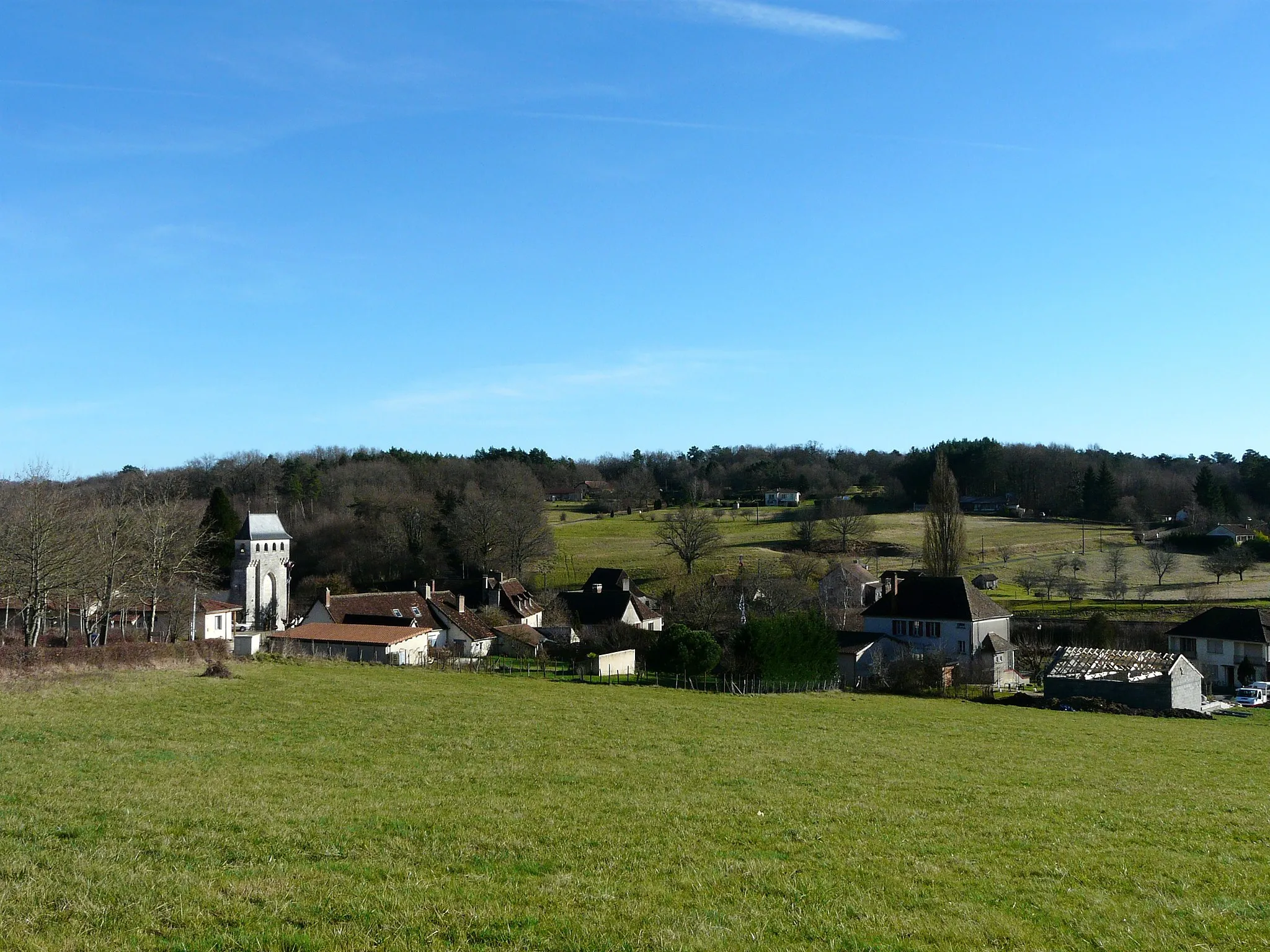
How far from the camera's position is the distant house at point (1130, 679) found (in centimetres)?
4797

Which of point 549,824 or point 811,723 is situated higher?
point 549,824

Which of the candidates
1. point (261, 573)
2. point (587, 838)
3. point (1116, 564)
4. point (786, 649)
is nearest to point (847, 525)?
point (1116, 564)

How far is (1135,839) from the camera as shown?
1387 cm

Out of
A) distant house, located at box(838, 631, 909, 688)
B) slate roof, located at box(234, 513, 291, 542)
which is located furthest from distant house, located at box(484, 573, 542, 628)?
distant house, located at box(838, 631, 909, 688)

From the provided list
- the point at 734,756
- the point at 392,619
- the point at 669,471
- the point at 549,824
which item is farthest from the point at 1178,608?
the point at 669,471

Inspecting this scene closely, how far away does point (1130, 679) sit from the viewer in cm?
4894

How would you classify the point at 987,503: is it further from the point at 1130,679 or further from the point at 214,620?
the point at 214,620

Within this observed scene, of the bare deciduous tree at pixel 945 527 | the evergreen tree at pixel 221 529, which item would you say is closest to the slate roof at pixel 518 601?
the evergreen tree at pixel 221 529

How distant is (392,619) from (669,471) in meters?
124

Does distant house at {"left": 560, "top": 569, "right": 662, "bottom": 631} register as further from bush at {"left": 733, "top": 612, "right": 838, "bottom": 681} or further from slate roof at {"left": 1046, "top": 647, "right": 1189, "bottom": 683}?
slate roof at {"left": 1046, "top": 647, "right": 1189, "bottom": 683}

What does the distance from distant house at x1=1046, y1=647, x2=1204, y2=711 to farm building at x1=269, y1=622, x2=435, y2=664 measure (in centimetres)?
3510

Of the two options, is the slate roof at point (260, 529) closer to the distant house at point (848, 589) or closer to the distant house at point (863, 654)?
the distant house at point (863, 654)

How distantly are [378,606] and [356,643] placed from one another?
11.4 m

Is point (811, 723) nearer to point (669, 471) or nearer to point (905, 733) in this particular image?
point (905, 733)
